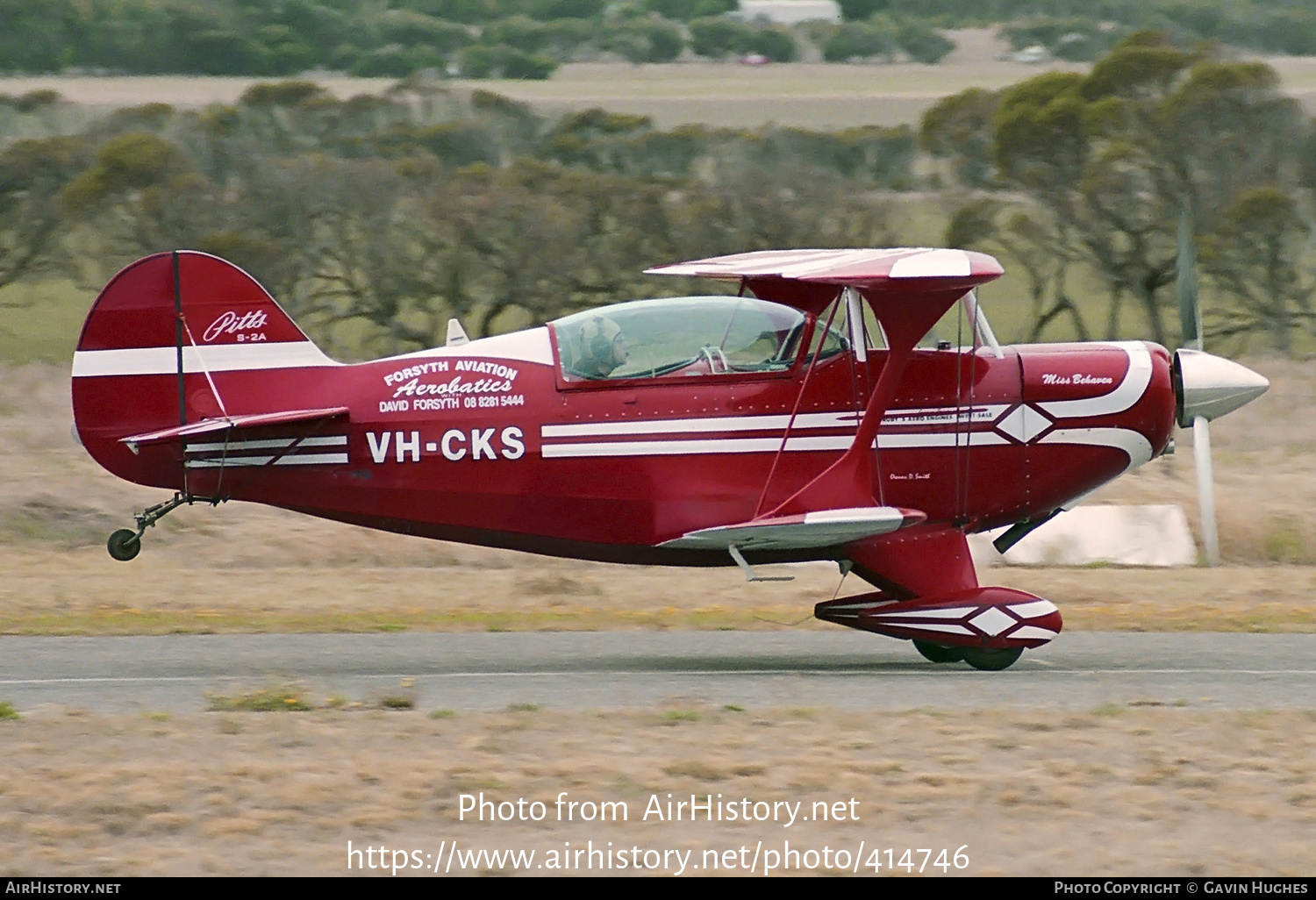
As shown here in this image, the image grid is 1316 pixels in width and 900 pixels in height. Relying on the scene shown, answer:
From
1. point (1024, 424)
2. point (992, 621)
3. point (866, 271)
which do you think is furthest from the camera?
point (1024, 424)

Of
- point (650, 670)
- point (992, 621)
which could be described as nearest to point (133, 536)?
point (650, 670)

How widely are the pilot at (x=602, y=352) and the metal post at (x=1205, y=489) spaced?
17.4 feet

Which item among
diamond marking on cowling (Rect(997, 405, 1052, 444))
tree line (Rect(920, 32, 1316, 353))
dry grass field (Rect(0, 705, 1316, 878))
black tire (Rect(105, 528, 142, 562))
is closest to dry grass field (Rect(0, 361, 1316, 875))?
dry grass field (Rect(0, 705, 1316, 878))

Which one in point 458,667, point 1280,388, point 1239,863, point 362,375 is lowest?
point 1280,388

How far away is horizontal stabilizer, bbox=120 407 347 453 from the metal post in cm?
724

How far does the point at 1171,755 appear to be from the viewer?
29.2 feet

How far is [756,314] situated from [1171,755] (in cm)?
453

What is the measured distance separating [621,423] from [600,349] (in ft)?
1.77

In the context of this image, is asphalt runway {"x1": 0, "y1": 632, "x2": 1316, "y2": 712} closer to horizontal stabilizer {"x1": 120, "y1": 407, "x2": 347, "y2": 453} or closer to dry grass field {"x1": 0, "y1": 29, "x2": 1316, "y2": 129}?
horizontal stabilizer {"x1": 120, "y1": 407, "x2": 347, "y2": 453}

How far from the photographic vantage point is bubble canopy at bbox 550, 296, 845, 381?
474 inches

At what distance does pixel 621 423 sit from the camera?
39.3 ft

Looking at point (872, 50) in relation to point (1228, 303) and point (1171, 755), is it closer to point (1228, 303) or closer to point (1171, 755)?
point (1228, 303)

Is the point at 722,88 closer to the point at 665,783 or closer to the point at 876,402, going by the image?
the point at 876,402
